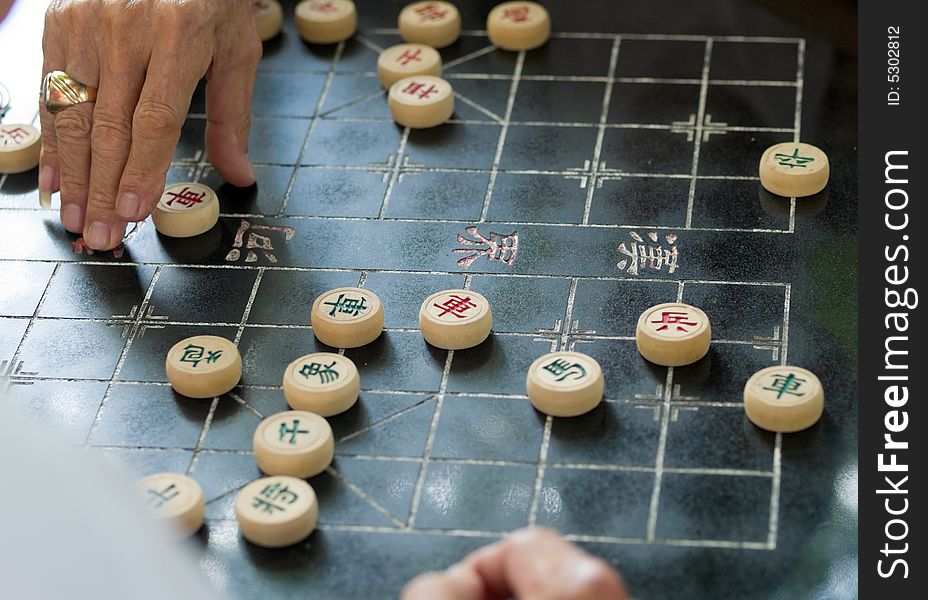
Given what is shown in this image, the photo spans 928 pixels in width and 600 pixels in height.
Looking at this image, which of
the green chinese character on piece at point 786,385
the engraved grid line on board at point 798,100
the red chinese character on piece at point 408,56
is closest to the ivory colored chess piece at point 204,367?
the green chinese character on piece at point 786,385

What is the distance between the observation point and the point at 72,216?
3936 mm

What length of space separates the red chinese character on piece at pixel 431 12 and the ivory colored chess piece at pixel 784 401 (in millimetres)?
1993

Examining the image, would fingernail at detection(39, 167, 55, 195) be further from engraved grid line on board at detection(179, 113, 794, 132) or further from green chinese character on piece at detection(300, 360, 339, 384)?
green chinese character on piece at detection(300, 360, 339, 384)

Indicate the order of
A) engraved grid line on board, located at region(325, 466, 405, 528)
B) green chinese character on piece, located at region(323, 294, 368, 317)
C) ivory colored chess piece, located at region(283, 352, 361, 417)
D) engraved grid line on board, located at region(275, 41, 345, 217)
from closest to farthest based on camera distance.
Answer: engraved grid line on board, located at region(325, 466, 405, 528) < ivory colored chess piece, located at region(283, 352, 361, 417) < green chinese character on piece, located at region(323, 294, 368, 317) < engraved grid line on board, located at region(275, 41, 345, 217)

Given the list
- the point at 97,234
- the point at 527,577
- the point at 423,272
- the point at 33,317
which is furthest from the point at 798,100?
the point at 527,577

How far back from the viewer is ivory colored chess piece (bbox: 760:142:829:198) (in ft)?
13.1

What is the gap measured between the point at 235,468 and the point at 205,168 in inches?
52.2

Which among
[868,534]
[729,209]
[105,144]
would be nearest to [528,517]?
[868,534]

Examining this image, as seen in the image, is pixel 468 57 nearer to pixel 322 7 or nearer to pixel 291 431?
pixel 322 7

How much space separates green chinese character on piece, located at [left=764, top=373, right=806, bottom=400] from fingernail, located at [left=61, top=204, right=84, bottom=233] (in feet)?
6.25

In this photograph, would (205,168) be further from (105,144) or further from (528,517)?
(528,517)

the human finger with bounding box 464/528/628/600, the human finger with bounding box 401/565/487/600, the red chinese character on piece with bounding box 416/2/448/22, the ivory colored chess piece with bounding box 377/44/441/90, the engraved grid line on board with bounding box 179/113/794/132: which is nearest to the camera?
the human finger with bounding box 464/528/628/600

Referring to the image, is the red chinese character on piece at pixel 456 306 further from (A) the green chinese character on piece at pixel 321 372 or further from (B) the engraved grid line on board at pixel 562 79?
(B) the engraved grid line on board at pixel 562 79

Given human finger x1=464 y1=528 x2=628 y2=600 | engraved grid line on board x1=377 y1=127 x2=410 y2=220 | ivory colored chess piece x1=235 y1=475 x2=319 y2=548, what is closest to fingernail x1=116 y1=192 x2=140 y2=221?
engraved grid line on board x1=377 y1=127 x2=410 y2=220
